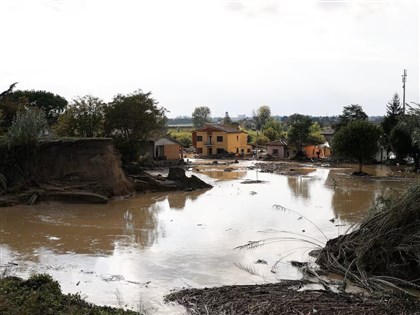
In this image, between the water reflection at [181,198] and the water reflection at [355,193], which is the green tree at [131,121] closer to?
the water reflection at [181,198]

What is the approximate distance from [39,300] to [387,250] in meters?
8.15

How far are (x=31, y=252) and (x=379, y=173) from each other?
3352 centimetres

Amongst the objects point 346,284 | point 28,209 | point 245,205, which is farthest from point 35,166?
point 346,284

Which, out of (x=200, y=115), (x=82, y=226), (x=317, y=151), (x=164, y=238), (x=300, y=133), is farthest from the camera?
(x=200, y=115)

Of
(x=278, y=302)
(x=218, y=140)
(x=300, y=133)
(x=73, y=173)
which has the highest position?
(x=300, y=133)

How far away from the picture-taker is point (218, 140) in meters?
65.2

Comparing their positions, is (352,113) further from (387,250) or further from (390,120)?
(387,250)

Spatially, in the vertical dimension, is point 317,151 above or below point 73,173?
above

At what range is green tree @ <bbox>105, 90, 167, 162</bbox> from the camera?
124 feet

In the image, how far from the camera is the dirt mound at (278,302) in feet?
29.1

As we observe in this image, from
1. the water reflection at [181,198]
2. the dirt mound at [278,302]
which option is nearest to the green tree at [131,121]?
the water reflection at [181,198]

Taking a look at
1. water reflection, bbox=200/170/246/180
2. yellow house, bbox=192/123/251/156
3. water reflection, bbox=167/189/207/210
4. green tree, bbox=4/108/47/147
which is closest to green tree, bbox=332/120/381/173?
water reflection, bbox=200/170/246/180

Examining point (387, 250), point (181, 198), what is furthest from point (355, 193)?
point (387, 250)

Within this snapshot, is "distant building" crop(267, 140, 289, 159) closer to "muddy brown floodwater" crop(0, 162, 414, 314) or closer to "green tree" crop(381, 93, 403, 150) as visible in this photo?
"green tree" crop(381, 93, 403, 150)
